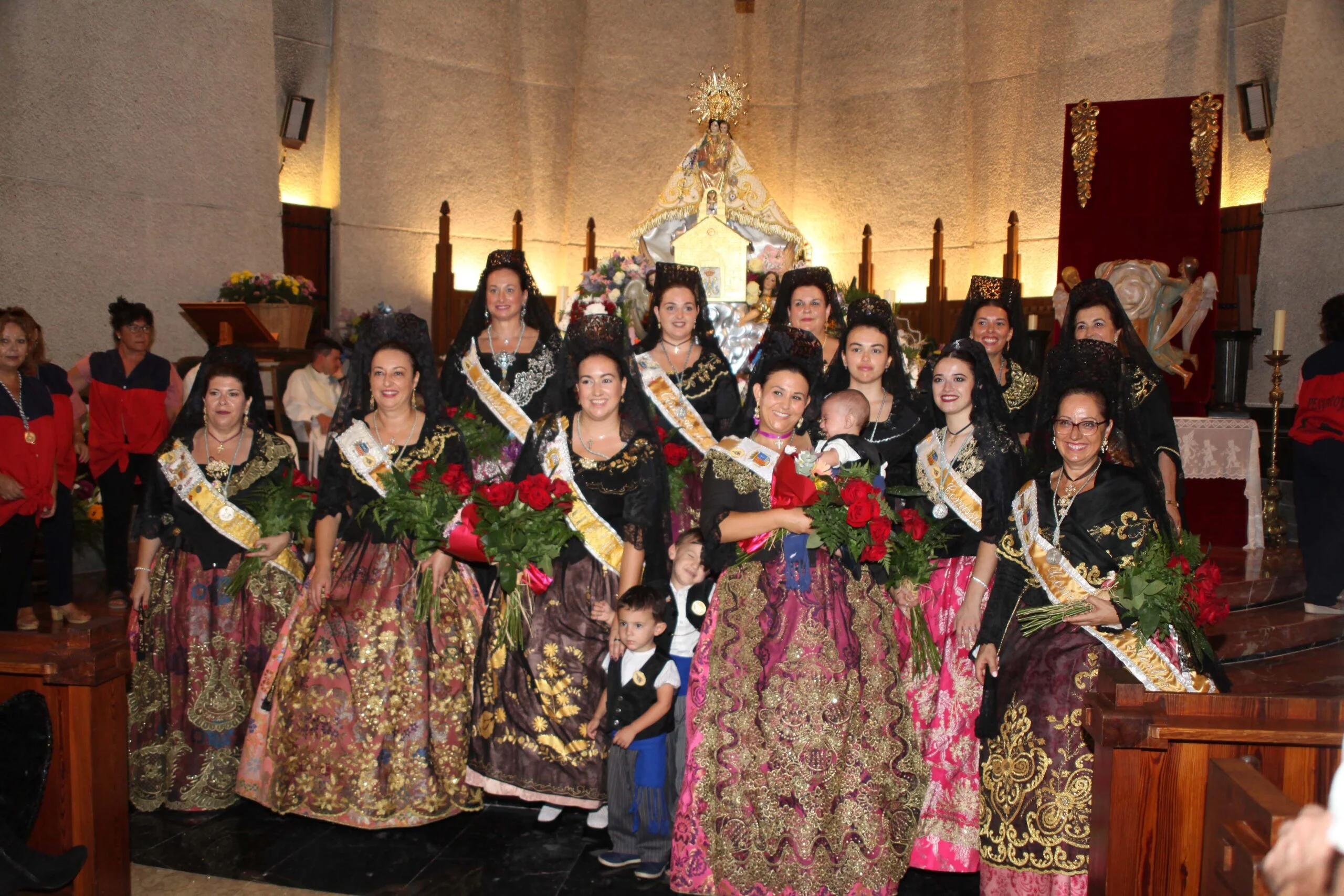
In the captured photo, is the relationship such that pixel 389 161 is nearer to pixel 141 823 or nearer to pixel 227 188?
pixel 227 188

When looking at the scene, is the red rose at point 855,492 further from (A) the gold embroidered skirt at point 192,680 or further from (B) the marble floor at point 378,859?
(A) the gold embroidered skirt at point 192,680

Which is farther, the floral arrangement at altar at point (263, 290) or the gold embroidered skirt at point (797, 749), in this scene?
the floral arrangement at altar at point (263, 290)

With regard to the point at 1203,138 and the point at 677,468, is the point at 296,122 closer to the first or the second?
the point at 677,468

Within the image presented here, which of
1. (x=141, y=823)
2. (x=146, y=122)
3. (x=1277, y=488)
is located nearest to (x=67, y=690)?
(x=141, y=823)

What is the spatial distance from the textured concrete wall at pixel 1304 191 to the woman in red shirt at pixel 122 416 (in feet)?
27.9

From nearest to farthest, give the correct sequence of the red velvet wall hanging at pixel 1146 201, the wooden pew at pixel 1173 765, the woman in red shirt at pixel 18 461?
1. the wooden pew at pixel 1173 765
2. the woman in red shirt at pixel 18 461
3. the red velvet wall hanging at pixel 1146 201

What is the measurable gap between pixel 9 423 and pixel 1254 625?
249 inches

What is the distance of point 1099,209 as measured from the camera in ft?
31.0

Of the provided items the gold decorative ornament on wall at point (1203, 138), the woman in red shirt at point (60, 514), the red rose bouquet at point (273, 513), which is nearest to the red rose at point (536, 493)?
the red rose bouquet at point (273, 513)

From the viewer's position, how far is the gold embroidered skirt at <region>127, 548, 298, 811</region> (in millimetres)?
3943

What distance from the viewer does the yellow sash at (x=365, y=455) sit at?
3773mm

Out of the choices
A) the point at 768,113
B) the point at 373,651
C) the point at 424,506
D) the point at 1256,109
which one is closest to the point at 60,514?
the point at 373,651

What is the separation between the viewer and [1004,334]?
4.22 m

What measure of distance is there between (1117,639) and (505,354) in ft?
9.42
